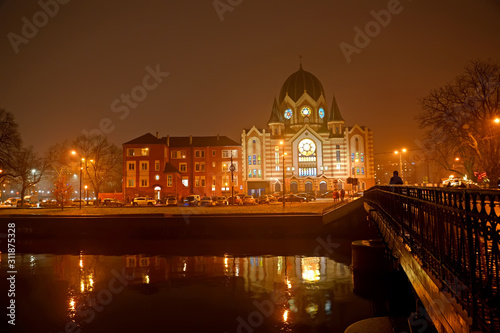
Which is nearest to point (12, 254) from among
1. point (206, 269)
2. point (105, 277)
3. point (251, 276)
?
point (105, 277)

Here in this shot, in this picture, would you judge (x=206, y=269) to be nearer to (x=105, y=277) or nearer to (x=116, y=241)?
(x=105, y=277)

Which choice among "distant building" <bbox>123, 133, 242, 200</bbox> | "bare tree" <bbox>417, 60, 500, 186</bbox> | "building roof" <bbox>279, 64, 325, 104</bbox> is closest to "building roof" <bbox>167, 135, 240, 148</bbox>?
"distant building" <bbox>123, 133, 242, 200</bbox>

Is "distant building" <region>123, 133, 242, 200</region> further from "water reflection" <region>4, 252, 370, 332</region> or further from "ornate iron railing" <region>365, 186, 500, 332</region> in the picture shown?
"ornate iron railing" <region>365, 186, 500, 332</region>

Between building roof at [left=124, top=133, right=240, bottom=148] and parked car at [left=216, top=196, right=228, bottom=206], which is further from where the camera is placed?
building roof at [left=124, top=133, right=240, bottom=148]

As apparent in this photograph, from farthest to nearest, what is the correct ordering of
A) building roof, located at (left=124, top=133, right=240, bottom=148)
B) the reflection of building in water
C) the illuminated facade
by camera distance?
the illuminated facade < building roof, located at (left=124, top=133, right=240, bottom=148) < the reflection of building in water

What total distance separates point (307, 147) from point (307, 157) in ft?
7.63

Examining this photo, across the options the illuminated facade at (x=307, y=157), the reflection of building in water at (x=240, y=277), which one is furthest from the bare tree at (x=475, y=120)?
the illuminated facade at (x=307, y=157)

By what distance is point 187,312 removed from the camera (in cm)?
1487

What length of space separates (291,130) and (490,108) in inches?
2293

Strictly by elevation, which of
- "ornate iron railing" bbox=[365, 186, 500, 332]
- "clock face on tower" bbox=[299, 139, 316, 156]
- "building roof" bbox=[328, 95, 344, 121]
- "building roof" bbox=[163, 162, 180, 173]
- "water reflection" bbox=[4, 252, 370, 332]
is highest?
"building roof" bbox=[328, 95, 344, 121]

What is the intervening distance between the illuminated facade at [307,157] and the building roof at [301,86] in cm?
816

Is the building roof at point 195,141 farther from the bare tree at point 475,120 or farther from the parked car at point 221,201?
the bare tree at point 475,120

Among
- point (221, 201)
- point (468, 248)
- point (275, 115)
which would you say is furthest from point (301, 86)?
point (468, 248)

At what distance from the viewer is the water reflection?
13938 millimetres
